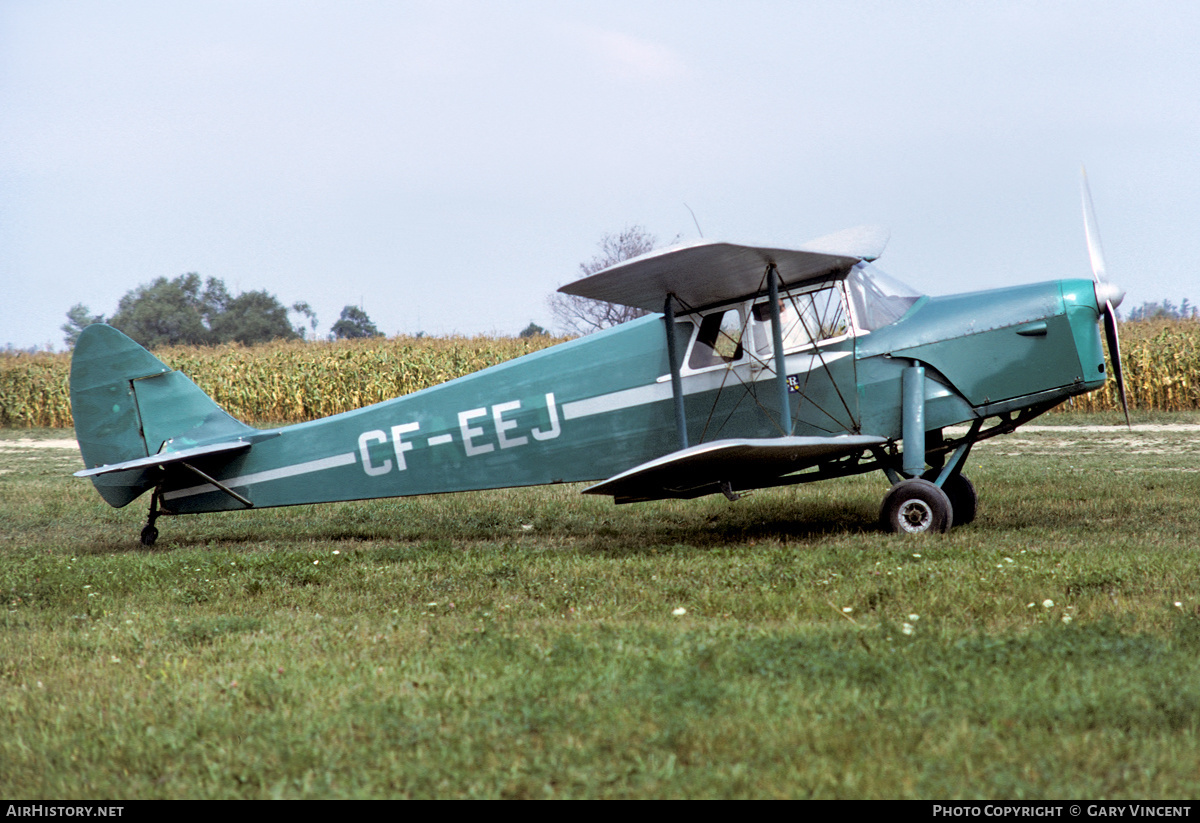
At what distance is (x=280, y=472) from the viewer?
886cm

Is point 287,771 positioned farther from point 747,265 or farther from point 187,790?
point 747,265

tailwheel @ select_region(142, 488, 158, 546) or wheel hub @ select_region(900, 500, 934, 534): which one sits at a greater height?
tailwheel @ select_region(142, 488, 158, 546)

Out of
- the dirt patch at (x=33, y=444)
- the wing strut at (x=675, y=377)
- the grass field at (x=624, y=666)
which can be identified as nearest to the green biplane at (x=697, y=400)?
the wing strut at (x=675, y=377)

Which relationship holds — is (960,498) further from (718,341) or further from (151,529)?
(151,529)

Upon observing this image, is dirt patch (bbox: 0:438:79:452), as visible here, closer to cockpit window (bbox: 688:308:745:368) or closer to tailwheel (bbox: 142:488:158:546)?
tailwheel (bbox: 142:488:158:546)

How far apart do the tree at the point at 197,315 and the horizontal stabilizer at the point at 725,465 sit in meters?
61.8

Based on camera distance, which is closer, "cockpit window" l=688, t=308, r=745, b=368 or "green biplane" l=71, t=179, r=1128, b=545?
"green biplane" l=71, t=179, r=1128, b=545

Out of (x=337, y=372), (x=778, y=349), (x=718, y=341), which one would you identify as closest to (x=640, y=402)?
(x=718, y=341)

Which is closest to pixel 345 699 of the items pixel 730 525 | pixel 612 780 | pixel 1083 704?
pixel 612 780

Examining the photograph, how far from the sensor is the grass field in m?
3.22

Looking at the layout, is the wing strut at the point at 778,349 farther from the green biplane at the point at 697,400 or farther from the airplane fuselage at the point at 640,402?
the airplane fuselage at the point at 640,402

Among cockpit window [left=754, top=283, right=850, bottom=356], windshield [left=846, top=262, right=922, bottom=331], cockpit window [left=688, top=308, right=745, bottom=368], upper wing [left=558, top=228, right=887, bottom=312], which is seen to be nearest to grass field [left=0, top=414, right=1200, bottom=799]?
cockpit window [left=688, top=308, right=745, bottom=368]

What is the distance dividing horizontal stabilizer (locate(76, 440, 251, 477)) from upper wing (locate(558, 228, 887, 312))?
358 cm

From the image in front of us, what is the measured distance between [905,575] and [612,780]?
131 inches
